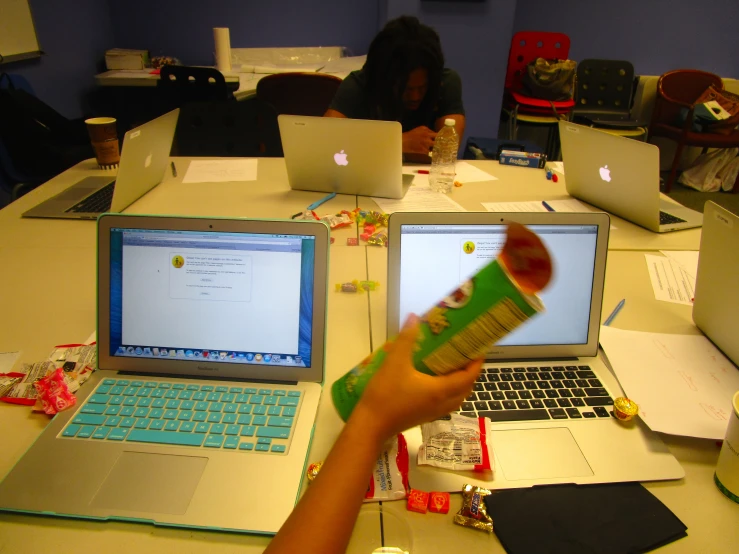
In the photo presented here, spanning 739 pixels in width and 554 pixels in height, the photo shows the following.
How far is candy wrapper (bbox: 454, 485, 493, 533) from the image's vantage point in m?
0.61

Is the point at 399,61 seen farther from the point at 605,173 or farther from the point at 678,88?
the point at 678,88

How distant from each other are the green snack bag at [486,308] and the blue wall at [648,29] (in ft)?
14.1

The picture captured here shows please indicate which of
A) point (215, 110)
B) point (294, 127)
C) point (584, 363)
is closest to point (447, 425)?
point (584, 363)

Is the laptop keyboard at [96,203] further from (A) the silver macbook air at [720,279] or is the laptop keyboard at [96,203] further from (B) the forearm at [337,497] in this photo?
(A) the silver macbook air at [720,279]

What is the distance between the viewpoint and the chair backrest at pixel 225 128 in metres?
2.20

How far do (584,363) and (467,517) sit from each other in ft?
1.28

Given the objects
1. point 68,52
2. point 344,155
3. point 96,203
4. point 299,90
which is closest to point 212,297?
point 344,155

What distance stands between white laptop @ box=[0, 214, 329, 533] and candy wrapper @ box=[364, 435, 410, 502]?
11cm

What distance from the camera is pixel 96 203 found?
155 centimetres

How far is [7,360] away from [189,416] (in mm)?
427

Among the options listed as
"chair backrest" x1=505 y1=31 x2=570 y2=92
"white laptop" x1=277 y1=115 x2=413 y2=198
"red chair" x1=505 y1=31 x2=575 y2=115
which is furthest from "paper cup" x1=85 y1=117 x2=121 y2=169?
"chair backrest" x1=505 y1=31 x2=570 y2=92

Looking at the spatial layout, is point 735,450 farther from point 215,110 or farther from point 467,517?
point 215,110

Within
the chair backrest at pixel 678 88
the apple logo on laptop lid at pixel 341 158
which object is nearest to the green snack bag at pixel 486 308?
the apple logo on laptop lid at pixel 341 158

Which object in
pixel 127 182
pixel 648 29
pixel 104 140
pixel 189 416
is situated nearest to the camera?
pixel 189 416
